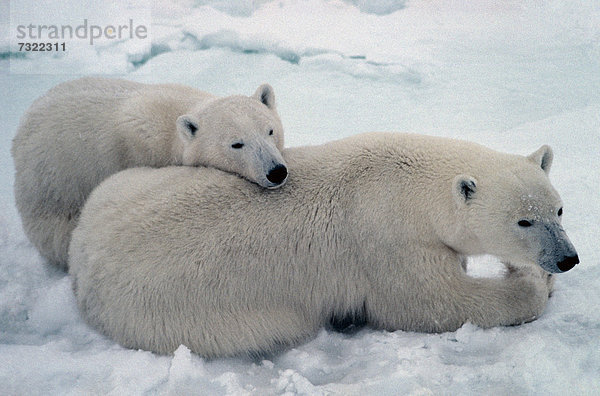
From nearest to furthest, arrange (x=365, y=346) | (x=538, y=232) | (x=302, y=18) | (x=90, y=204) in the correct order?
(x=538, y=232) < (x=365, y=346) < (x=90, y=204) < (x=302, y=18)

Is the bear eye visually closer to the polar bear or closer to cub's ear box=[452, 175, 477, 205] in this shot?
cub's ear box=[452, 175, 477, 205]

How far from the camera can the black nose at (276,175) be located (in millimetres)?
3115

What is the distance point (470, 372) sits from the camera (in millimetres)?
2449

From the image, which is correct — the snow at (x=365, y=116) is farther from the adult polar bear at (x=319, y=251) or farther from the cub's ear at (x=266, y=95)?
the cub's ear at (x=266, y=95)

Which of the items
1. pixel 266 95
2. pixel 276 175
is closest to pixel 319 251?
pixel 276 175

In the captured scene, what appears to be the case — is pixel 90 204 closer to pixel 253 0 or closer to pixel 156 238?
pixel 156 238

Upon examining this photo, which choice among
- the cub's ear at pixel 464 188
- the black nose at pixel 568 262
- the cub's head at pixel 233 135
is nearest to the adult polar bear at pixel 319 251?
the cub's ear at pixel 464 188

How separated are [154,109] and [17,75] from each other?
5.57 meters

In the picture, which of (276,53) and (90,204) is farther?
(276,53)

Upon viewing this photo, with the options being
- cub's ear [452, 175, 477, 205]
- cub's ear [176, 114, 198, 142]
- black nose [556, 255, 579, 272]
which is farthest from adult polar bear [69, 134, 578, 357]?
cub's ear [176, 114, 198, 142]

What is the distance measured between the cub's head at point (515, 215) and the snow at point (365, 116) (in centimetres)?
38

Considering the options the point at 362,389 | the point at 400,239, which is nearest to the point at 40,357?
the point at 362,389

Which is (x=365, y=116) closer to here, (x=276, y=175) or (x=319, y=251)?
(x=276, y=175)

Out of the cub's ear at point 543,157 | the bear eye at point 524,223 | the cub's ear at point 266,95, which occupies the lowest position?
the bear eye at point 524,223
